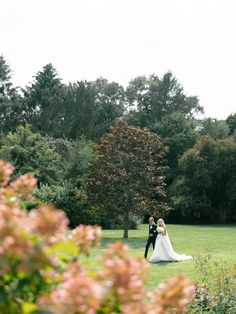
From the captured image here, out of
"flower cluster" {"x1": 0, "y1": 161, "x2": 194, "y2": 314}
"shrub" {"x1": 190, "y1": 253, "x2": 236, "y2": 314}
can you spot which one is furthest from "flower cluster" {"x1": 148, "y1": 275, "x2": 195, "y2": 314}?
"shrub" {"x1": 190, "y1": 253, "x2": 236, "y2": 314}

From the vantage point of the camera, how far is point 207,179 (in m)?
46.5

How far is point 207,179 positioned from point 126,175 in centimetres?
1764

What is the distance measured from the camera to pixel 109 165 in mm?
30844

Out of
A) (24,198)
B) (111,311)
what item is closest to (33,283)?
(111,311)

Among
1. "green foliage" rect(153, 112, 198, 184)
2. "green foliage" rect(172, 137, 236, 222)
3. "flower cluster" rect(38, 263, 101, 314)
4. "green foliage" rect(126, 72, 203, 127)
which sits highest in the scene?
"green foliage" rect(126, 72, 203, 127)

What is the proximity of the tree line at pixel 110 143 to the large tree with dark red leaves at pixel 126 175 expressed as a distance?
0.25ft

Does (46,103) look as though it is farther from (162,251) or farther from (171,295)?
(171,295)

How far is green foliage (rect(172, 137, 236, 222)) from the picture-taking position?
46.6 m

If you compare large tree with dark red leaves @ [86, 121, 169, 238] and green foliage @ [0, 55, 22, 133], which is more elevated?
green foliage @ [0, 55, 22, 133]

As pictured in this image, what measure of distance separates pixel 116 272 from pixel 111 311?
291 millimetres

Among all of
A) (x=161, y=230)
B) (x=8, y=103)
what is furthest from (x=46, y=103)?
(x=161, y=230)

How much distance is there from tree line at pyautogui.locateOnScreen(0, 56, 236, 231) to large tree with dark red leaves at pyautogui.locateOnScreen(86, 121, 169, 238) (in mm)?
75

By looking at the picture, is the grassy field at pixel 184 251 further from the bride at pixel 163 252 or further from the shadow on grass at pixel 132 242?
the bride at pixel 163 252

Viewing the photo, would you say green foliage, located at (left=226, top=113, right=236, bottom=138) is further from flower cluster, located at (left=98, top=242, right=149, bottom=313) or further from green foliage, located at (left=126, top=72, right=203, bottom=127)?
flower cluster, located at (left=98, top=242, right=149, bottom=313)
